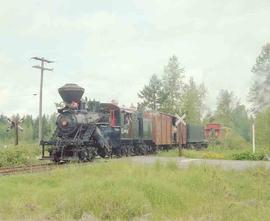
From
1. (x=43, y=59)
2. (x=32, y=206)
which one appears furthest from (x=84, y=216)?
(x=43, y=59)

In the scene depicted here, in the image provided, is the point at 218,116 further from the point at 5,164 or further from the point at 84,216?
the point at 84,216

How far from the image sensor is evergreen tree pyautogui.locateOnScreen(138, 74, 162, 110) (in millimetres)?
84500

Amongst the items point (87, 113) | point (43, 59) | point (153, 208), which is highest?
point (43, 59)

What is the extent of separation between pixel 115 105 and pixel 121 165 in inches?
475

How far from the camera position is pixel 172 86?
78.9 meters

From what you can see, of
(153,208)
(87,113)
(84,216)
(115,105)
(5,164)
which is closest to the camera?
(84,216)

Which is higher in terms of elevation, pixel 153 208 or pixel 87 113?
pixel 87 113

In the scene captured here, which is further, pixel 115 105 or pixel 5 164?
pixel 115 105

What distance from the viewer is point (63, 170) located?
59.4ft

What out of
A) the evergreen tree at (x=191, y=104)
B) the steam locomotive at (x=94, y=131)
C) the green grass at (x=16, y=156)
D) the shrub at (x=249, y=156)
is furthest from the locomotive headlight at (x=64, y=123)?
the evergreen tree at (x=191, y=104)

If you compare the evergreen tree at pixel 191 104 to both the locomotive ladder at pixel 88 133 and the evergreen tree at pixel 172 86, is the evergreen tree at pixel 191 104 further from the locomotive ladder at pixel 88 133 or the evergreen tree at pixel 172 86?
the locomotive ladder at pixel 88 133

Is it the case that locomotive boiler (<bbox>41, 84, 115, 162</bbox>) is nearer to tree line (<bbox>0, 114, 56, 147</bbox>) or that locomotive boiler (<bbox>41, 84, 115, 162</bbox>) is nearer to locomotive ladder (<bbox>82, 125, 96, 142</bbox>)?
locomotive ladder (<bbox>82, 125, 96, 142</bbox>)

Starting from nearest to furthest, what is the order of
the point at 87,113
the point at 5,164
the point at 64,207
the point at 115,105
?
the point at 64,207, the point at 5,164, the point at 87,113, the point at 115,105

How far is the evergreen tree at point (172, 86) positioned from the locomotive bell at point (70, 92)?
48.4m
